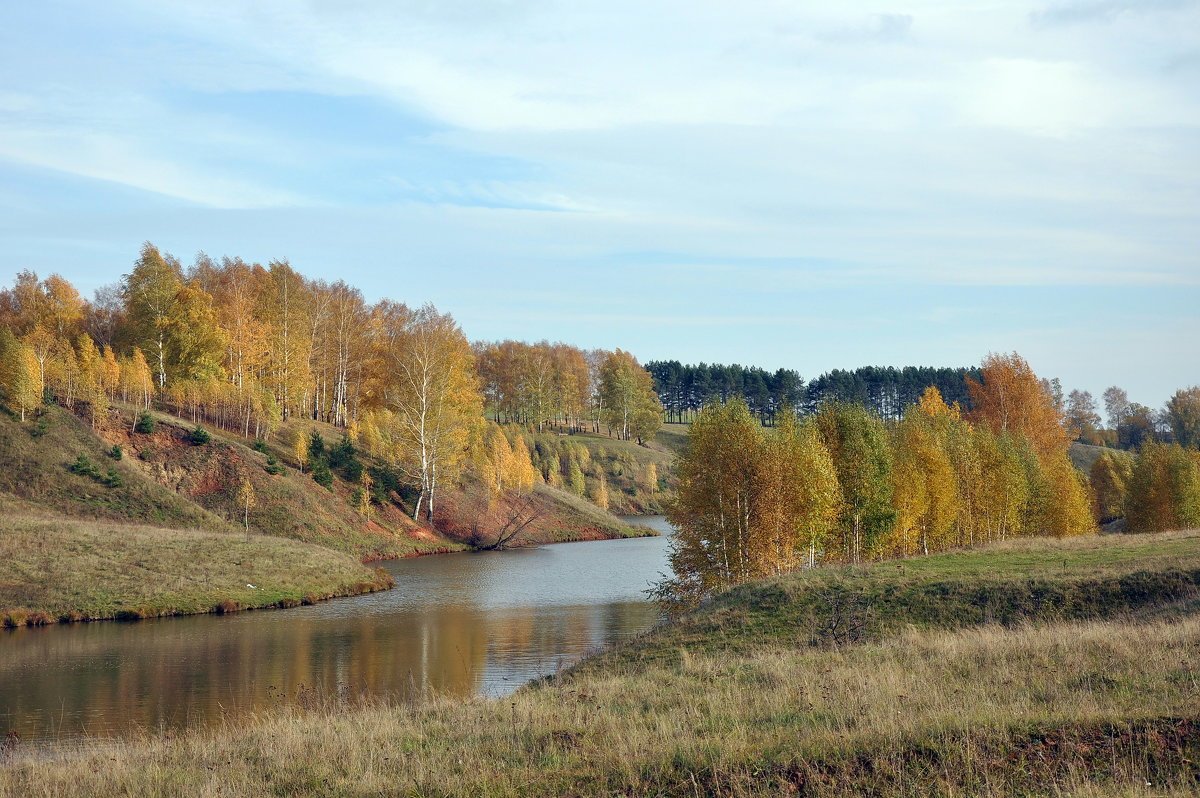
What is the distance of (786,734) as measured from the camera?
1124 cm

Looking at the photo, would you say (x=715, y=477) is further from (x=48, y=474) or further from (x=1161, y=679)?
(x=48, y=474)

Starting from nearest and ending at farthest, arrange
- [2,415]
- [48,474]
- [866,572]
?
1. [866,572]
2. [48,474]
3. [2,415]

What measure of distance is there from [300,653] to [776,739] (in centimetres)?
2597

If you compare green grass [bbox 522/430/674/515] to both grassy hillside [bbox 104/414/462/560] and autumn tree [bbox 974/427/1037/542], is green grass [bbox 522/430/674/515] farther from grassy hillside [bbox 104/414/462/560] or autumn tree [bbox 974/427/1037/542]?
autumn tree [bbox 974/427/1037/542]

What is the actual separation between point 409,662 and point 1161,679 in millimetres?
24268

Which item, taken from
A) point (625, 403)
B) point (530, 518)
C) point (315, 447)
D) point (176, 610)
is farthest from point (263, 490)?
point (625, 403)

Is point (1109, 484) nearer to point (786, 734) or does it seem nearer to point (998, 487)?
point (998, 487)

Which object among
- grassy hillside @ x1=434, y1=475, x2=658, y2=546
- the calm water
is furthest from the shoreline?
grassy hillside @ x1=434, y1=475, x2=658, y2=546

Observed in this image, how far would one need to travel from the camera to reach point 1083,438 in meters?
185

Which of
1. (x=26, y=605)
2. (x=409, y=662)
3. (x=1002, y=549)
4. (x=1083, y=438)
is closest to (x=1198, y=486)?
(x=1002, y=549)

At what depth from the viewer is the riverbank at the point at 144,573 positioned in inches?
1564

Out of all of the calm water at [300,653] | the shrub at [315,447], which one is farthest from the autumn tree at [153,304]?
the calm water at [300,653]

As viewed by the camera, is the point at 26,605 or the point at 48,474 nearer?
the point at 26,605

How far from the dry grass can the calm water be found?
19.6ft
